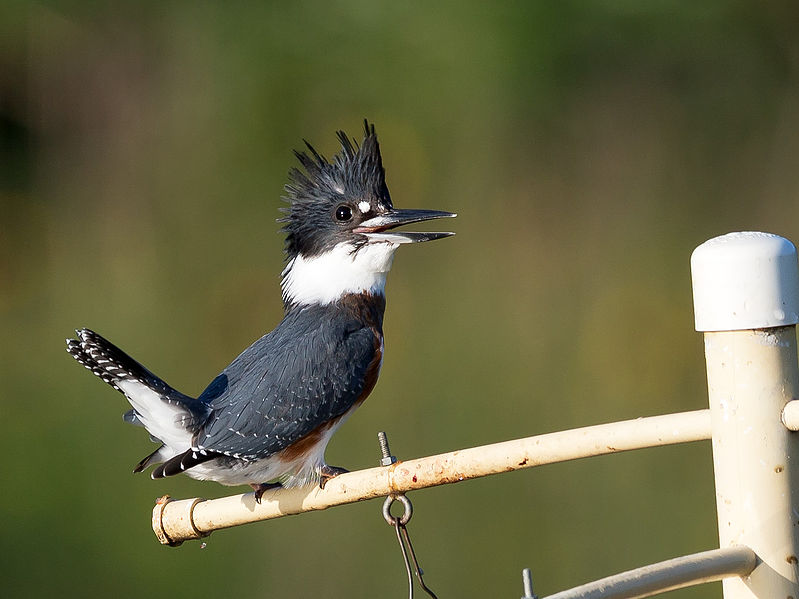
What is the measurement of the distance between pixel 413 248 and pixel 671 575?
10.5 ft

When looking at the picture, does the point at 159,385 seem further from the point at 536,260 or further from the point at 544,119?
the point at 544,119

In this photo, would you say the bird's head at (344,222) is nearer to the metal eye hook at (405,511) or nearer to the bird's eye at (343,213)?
the bird's eye at (343,213)

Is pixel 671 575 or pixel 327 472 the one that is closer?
pixel 671 575

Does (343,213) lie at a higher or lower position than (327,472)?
higher

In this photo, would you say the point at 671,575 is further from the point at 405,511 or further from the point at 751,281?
the point at 405,511

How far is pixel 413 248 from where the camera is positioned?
4293 millimetres

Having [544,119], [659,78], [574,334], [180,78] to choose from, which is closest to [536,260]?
[574,334]

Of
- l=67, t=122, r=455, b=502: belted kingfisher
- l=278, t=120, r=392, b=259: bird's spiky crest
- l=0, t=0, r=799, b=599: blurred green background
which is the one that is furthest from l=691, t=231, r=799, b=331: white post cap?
l=0, t=0, r=799, b=599: blurred green background

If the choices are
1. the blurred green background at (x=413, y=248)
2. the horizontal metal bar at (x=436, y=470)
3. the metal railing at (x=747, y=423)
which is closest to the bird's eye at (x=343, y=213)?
the horizontal metal bar at (x=436, y=470)

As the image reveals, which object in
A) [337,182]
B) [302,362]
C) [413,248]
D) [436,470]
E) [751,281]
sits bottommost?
[436,470]

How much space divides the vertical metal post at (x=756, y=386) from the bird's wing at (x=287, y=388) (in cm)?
106

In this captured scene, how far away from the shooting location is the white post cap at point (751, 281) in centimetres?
118

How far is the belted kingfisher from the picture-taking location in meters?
2.08

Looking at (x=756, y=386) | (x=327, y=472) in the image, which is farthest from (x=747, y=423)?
(x=327, y=472)
